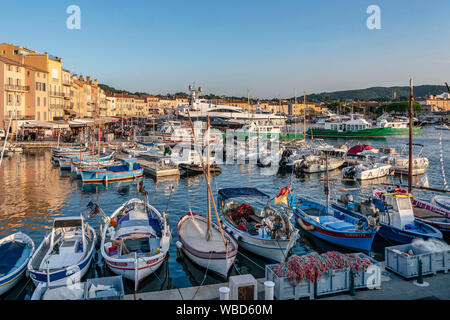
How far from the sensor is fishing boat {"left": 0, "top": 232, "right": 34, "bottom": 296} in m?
13.2

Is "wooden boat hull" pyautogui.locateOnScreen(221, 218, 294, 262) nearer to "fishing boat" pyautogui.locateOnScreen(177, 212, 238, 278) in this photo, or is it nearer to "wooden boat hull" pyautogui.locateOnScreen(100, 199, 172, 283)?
"fishing boat" pyautogui.locateOnScreen(177, 212, 238, 278)

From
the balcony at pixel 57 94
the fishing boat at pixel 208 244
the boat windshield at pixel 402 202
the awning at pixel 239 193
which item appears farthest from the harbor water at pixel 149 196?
the balcony at pixel 57 94

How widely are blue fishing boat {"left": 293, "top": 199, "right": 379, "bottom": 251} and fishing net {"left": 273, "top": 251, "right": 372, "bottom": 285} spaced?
5761 mm

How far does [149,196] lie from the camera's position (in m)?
30.6

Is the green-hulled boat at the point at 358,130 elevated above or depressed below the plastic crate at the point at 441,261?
above

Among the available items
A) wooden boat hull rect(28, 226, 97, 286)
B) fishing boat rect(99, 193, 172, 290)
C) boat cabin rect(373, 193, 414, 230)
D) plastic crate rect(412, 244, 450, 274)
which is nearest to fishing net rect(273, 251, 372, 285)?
plastic crate rect(412, 244, 450, 274)

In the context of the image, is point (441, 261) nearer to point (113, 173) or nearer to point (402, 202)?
point (402, 202)

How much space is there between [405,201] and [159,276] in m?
12.9

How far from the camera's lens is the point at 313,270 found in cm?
1087

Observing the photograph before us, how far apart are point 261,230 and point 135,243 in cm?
603

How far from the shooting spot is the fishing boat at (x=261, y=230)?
15945mm

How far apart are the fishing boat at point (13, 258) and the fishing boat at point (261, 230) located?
9.28 m

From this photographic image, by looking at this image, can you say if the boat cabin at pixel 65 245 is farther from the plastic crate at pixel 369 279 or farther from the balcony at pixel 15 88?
the balcony at pixel 15 88
